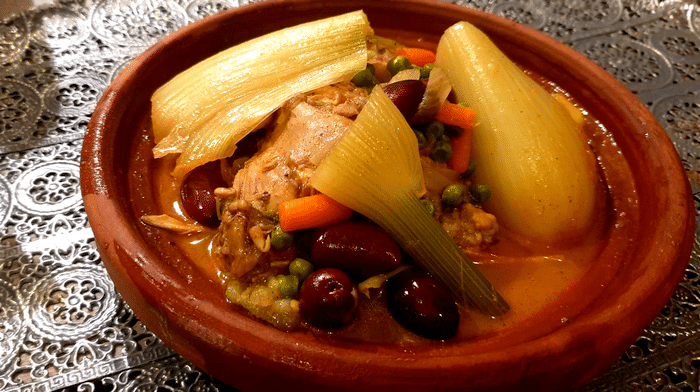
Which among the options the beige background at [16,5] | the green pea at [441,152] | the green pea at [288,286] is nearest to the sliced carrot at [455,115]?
the green pea at [441,152]

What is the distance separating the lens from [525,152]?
6.55 feet

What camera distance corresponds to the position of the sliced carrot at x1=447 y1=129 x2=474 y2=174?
6.55ft

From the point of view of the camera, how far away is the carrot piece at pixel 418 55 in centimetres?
242

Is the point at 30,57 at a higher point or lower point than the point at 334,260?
lower

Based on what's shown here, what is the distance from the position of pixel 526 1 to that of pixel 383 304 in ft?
9.44

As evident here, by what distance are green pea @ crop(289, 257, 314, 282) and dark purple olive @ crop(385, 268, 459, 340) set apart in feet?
0.94

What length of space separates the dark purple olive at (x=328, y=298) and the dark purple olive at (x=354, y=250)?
48 mm

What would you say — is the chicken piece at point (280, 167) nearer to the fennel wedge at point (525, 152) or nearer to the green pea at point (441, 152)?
the green pea at point (441, 152)

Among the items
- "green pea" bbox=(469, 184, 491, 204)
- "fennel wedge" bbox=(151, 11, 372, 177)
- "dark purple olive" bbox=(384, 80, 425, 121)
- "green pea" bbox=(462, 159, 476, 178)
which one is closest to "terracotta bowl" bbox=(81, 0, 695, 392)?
"fennel wedge" bbox=(151, 11, 372, 177)

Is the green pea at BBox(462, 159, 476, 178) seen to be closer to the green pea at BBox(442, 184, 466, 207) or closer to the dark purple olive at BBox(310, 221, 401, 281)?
the green pea at BBox(442, 184, 466, 207)

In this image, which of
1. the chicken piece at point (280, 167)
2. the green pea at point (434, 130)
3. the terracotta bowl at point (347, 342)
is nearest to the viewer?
the terracotta bowl at point (347, 342)

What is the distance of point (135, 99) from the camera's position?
2168 mm

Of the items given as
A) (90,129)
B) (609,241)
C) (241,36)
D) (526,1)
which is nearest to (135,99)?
(90,129)

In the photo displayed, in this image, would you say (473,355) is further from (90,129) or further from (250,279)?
(90,129)
